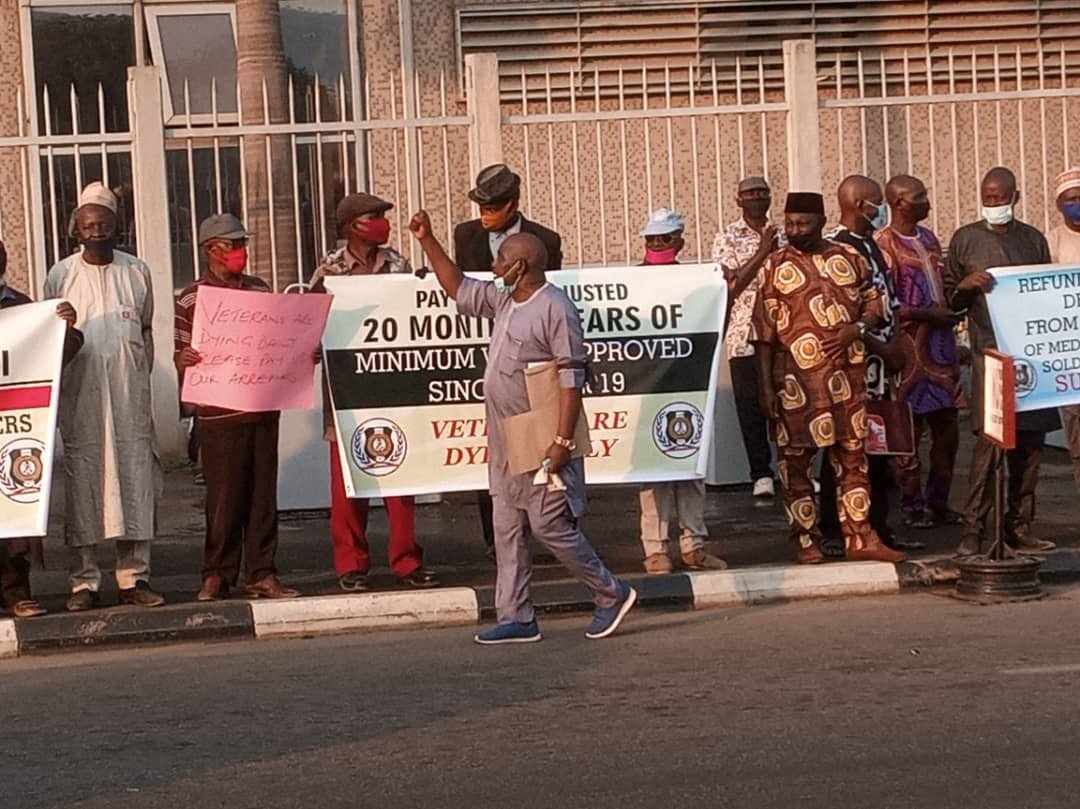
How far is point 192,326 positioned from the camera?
962cm

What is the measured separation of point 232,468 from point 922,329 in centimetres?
363

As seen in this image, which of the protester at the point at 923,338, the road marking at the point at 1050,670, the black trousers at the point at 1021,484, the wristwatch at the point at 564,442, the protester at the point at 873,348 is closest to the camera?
Answer: the road marking at the point at 1050,670

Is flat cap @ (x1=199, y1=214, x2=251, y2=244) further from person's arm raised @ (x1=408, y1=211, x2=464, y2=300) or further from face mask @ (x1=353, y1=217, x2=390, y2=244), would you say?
person's arm raised @ (x1=408, y1=211, x2=464, y2=300)

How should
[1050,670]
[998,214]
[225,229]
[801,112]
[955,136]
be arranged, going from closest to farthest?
[1050,670] < [225,229] < [998,214] < [801,112] < [955,136]

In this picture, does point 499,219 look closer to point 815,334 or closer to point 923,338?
point 815,334

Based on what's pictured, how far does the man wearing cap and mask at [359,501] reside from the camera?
10.0 metres

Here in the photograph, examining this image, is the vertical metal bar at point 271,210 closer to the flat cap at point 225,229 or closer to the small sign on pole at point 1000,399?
the flat cap at point 225,229

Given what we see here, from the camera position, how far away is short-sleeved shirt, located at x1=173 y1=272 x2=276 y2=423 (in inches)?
379

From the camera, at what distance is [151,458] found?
9.86m

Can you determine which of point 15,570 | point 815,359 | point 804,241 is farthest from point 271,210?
point 815,359

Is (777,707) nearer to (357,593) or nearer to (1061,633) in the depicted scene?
(1061,633)

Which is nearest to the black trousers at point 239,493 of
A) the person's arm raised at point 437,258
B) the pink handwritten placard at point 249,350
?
the pink handwritten placard at point 249,350

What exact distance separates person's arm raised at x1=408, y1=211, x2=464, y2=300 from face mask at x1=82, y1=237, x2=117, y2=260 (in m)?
1.44

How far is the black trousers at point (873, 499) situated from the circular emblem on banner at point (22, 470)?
147 inches
